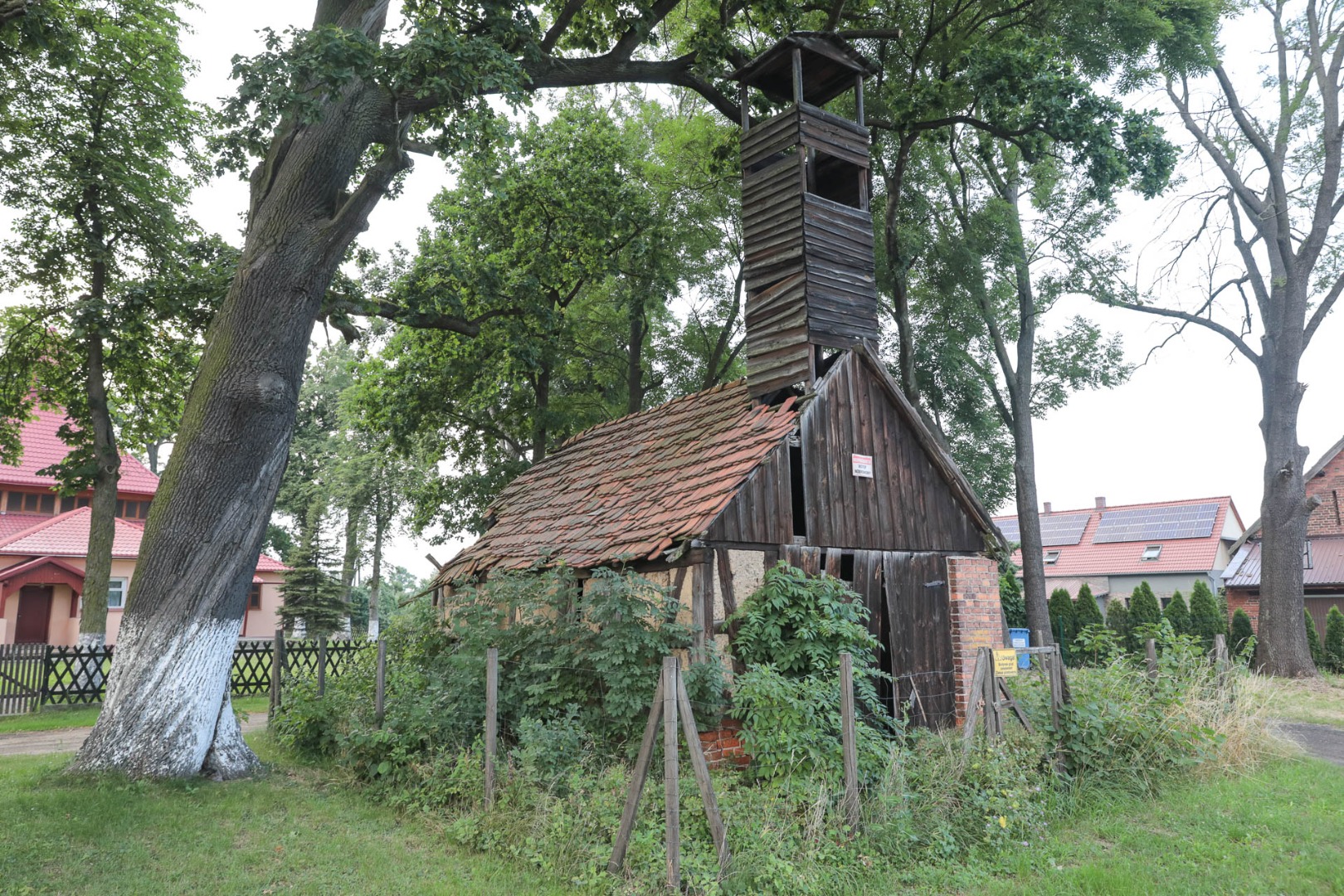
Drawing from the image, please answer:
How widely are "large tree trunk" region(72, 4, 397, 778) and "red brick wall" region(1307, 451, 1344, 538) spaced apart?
3101 cm

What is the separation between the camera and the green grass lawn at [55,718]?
14.2 meters

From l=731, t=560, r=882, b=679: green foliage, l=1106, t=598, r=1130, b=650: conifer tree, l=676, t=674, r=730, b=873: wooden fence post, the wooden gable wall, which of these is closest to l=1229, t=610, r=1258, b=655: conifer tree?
l=1106, t=598, r=1130, b=650: conifer tree

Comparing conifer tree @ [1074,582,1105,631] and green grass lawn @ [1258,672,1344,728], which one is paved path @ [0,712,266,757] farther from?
conifer tree @ [1074,582,1105,631]

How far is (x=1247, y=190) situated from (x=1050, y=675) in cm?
1816

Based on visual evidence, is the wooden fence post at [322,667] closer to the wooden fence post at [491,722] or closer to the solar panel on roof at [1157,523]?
the wooden fence post at [491,722]

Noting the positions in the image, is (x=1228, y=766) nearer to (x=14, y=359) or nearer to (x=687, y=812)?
(x=687, y=812)

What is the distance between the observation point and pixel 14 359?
17094mm

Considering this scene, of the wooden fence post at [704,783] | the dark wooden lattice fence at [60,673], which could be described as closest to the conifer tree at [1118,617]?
the dark wooden lattice fence at [60,673]

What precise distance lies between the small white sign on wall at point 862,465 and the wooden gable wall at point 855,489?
59mm

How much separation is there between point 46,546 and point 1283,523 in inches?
1391

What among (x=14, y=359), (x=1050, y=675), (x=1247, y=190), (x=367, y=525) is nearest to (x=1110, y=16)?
(x=1247, y=190)

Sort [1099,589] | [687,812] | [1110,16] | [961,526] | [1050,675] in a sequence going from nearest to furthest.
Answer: [687,812] < [1050,675] < [961,526] < [1110,16] < [1099,589]

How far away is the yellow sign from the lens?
8266 mm

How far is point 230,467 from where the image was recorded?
910 cm
